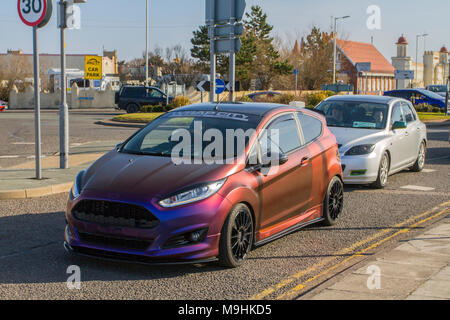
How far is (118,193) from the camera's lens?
225 inches

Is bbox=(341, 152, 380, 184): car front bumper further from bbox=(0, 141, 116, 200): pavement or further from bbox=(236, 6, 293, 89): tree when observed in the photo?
bbox=(236, 6, 293, 89): tree

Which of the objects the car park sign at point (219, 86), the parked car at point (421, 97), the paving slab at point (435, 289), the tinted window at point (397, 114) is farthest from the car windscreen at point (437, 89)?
the paving slab at point (435, 289)

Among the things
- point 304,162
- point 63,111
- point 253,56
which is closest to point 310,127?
point 304,162

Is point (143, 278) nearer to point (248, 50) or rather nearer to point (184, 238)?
point (184, 238)

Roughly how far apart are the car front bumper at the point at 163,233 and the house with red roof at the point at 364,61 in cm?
7198

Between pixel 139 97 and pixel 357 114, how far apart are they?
27542 millimetres

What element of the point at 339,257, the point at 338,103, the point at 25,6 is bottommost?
the point at 339,257

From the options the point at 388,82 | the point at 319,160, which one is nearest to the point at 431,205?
the point at 319,160

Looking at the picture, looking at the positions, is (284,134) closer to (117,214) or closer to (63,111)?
(117,214)

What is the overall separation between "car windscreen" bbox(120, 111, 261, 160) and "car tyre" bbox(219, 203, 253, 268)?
2.10 feet

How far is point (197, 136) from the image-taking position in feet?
22.4

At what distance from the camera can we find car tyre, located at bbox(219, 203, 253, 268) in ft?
19.2
